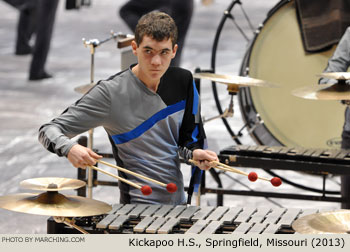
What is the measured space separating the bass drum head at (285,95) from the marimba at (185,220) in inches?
105

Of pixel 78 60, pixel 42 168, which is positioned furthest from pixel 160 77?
pixel 78 60

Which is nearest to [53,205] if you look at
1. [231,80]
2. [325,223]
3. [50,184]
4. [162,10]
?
[50,184]

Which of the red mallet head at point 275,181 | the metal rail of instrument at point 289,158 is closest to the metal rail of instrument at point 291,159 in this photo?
the metal rail of instrument at point 289,158

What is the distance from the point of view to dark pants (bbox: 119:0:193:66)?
306 inches

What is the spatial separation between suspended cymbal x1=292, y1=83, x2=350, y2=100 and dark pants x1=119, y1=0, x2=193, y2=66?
2814mm

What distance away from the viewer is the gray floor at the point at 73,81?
22.7ft

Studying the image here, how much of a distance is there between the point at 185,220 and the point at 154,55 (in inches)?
26.7

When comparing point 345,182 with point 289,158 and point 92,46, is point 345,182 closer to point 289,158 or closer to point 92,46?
point 289,158

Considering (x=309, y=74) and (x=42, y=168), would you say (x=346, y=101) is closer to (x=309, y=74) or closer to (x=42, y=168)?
(x=309, y=74)

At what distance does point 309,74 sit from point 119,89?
9.34ft

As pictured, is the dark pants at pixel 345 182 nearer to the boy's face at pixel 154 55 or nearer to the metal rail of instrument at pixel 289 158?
the metal rail of instrument at pixel 289 158

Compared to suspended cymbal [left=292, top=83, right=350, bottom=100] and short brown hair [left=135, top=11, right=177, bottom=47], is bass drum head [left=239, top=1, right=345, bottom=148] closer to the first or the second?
suspended cymbal [left=292, top=83, right=350, bottom=100]

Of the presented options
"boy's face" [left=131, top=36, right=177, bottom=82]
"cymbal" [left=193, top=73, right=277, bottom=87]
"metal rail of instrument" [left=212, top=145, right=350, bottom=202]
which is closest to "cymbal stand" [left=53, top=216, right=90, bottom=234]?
"boy's face" [left=131, top=36, right=177, bottom=82]

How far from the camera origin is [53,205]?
337cm
